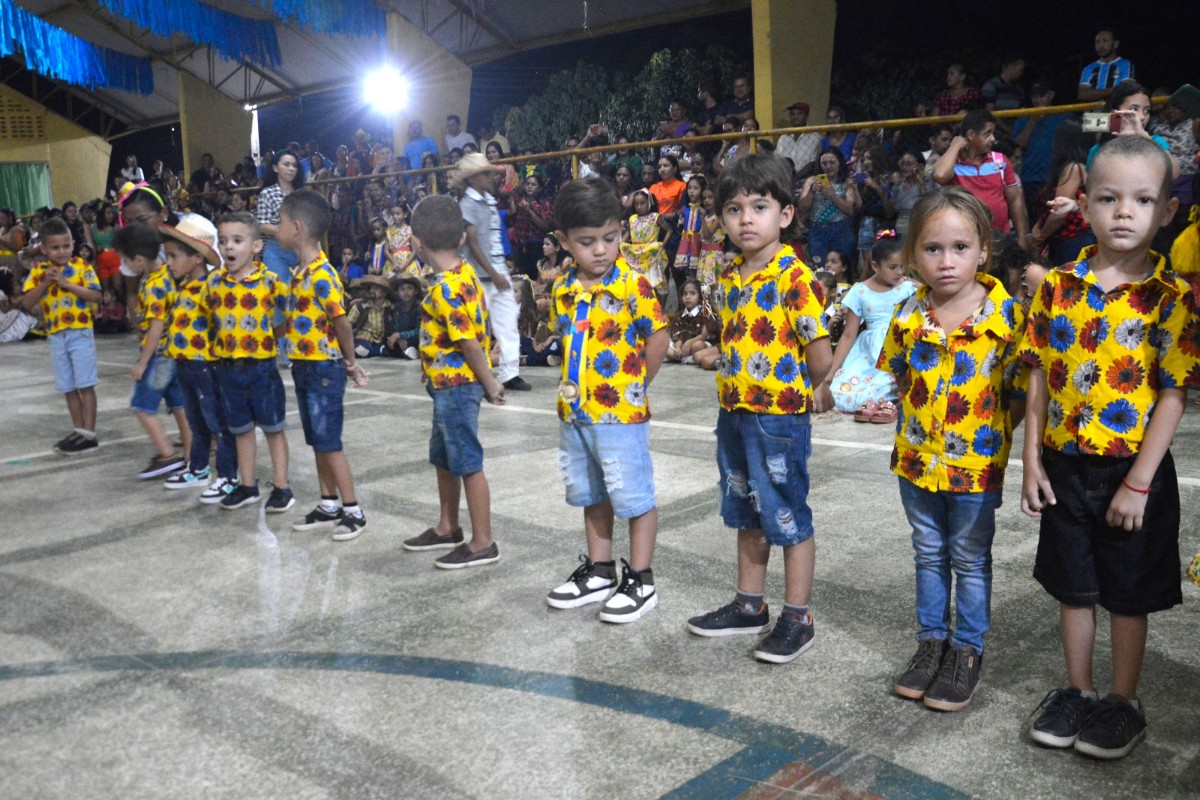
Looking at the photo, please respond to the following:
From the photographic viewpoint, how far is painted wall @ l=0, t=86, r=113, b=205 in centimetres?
2694

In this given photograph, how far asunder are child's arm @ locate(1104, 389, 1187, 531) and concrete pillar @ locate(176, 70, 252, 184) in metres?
23.3

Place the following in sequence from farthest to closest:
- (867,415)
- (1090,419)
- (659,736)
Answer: (867,415) < (659,736) < (1090,419)

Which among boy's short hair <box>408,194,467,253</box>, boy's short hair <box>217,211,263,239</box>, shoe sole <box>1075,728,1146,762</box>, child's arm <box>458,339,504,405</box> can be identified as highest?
boy's short hair <box>217,211,263,239</box>

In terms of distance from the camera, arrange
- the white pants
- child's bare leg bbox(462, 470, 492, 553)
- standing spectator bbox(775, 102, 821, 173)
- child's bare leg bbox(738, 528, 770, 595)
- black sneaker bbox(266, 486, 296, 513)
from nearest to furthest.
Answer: child's bare leg bbox(738, 528, 770, 595) → child's bare leg bbox(462, 470, 492, 553) → black sneaker bbox(266, 486, 296, 513) → the white pants → standing spectator bbox(775, 102, 821, 173)

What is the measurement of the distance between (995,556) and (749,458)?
1334 millimetres

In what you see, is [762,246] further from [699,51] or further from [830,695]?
[699,51]

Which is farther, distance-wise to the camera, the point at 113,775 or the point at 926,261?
the point at 926,261

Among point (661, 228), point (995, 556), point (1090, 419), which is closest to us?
point (1090, 419)

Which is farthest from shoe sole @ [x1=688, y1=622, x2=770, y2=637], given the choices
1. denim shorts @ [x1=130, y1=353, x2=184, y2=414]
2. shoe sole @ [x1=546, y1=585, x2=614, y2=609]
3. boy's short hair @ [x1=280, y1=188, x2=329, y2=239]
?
denim shorts @ [x1=130, y1=353, x2=184, y2=414]

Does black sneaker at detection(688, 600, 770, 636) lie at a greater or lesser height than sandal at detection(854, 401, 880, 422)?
lesser

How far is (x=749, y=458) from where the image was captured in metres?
3.14

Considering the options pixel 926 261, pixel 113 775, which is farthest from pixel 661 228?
pixel 113 775

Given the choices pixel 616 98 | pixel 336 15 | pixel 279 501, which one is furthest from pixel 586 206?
pixel 336 15

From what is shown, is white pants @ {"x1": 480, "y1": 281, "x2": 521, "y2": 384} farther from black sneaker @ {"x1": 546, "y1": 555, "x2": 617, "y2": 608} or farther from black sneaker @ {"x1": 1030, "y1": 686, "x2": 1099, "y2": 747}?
black sneaker @ {"x1": 1030, "y1": 686, "x2": 1099, "y2": 747}
